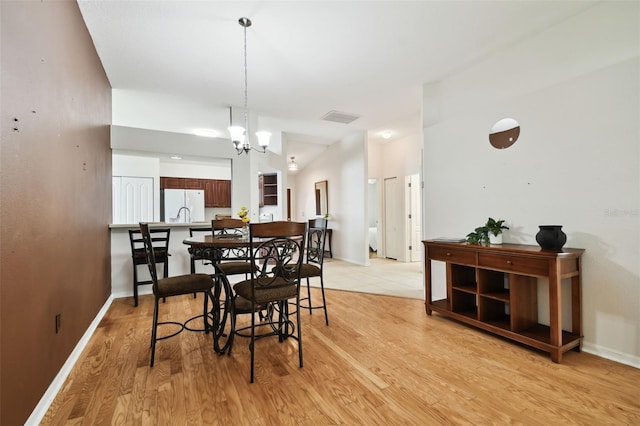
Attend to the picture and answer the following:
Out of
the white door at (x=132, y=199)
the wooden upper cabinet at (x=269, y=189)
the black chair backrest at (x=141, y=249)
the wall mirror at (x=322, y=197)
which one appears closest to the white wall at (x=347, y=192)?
the wall mirror at (x=322, y=197)

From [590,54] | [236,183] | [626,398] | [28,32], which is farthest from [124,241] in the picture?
[590,54]

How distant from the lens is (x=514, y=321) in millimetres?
2395

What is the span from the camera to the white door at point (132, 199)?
6.28 meters

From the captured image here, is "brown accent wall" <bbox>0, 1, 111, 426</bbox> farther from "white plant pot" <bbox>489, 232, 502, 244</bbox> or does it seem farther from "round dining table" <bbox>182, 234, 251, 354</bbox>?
"white plant pot" <bbox>489, 232, 502, 244</bbox>

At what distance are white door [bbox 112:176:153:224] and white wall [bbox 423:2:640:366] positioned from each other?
260 inches

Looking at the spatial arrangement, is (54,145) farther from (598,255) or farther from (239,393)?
(598,255)

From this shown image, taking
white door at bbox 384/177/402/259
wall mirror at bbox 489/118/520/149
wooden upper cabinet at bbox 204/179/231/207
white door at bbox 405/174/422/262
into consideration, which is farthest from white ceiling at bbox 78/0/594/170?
wooden upper cabinet at bbox 204/179/231/207

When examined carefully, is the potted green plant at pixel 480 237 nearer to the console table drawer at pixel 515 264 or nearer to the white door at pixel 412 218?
the console table drawer at pixel 515 264

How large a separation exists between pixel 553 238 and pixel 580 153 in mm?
777

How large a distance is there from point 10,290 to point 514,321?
3299mm

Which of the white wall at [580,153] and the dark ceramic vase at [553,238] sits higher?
the white wall at [580,153]

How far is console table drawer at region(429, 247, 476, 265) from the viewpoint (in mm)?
2705

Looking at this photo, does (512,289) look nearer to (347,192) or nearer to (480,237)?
(480,237)

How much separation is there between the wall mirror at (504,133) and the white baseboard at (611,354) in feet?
6.00
